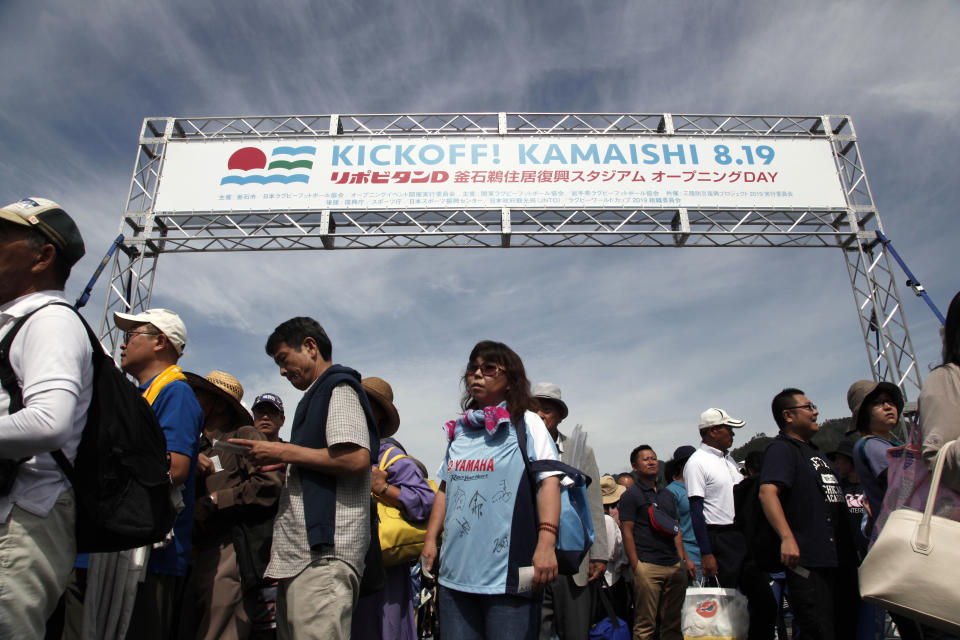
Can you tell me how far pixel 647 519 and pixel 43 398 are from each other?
4147 mm

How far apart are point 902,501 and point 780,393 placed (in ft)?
5.09

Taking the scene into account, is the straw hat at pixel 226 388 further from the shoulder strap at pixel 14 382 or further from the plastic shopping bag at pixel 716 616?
the plastic shopping bag at pixel 716 616

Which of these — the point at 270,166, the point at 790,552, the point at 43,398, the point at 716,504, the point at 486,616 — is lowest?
the point at 486,616

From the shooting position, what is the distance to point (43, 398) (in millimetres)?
1316

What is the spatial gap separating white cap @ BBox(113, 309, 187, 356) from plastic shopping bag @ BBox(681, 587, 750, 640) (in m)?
3.39

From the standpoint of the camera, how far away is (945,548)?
5.26 feet

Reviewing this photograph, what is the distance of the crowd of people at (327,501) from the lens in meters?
1.39

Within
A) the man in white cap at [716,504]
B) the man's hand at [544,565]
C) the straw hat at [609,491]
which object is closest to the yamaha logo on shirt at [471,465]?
the man's hand at [544,565]

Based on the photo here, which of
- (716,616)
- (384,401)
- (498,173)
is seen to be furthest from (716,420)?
(498,173)

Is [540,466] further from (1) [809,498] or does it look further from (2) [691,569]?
(2) [691,569]

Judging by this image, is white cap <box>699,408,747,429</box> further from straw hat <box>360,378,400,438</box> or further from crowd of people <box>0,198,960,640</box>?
straw hat <box>360,378,400,438</box>

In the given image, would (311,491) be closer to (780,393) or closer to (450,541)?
(450,541)

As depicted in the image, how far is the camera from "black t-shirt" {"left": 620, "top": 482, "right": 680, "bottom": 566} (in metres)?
4.36

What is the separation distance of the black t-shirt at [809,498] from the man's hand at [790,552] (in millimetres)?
64
